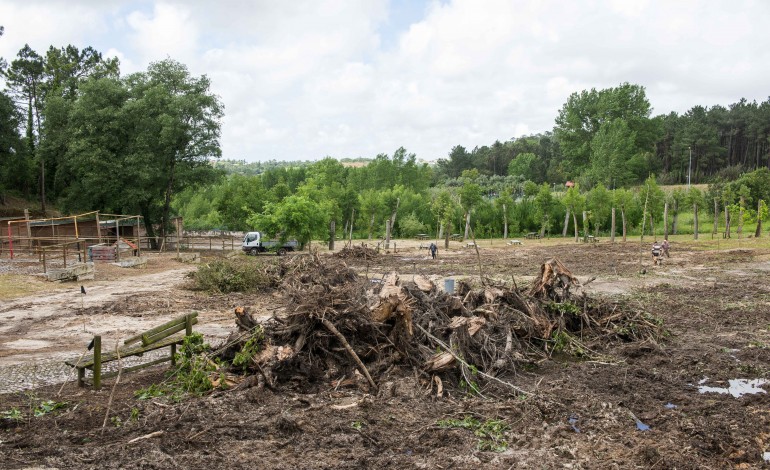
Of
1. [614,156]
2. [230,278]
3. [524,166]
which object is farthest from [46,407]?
[524,166]

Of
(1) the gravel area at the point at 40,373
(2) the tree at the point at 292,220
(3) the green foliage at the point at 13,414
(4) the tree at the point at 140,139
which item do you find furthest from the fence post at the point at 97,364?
(4) the tree at the point at 140,139

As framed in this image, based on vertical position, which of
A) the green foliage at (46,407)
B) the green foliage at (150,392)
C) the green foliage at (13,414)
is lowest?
the green foliage at (150,392)

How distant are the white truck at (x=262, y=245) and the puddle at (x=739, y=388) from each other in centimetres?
3013

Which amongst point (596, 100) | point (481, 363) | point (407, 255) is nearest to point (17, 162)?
point (407, 255)

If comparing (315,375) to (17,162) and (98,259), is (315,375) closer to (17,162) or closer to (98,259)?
(98,259)

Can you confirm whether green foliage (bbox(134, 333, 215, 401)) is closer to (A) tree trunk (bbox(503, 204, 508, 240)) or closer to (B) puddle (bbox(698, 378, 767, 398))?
(B) puddle (bbox(698, 378, 767, 398))

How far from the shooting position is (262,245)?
128 feet

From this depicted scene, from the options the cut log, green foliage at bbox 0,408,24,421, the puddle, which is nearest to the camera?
green foliage at bbox 0,408,24,421

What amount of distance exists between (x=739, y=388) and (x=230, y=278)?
57.1 ft

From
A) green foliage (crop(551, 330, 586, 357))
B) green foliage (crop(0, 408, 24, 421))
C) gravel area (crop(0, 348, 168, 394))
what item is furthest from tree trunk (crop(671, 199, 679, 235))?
green foliage (crop(0, 408, 24, 421))

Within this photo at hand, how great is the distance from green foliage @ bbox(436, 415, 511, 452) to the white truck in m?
30.1

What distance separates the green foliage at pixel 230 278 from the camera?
72.5 feet

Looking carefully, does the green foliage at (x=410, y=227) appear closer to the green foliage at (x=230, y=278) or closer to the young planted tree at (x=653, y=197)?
the young planted tree at (x=653, y=197)

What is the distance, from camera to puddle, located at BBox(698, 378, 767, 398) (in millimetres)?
10219
